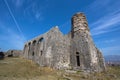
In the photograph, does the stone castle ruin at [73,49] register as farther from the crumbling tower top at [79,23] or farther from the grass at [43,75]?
the grass at [43,75]

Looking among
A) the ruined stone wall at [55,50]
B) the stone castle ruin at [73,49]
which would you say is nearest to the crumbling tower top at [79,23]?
the stone castle ruin at [73,49]

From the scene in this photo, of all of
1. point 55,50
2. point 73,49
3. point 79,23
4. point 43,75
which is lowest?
point 43,75

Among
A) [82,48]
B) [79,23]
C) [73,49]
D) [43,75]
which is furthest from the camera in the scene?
[79,23]

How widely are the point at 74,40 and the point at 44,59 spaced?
640 centimetres

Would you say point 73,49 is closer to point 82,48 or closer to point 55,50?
point 82,48

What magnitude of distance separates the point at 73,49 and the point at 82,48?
1897mm

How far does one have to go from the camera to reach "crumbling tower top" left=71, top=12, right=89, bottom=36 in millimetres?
18389

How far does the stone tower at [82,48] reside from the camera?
16.1 metres

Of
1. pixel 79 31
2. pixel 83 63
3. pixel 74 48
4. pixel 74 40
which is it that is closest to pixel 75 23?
pixel 79 31

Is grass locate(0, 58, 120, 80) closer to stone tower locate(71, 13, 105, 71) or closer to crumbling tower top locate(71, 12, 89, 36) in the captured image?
stone tower locate(71, 13, 105, 71)

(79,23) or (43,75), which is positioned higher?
(79,23)

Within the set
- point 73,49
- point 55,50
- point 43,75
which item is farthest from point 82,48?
point 43,75

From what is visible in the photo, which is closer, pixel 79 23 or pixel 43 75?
pixel 43 75

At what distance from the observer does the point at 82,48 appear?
17.1 meters
